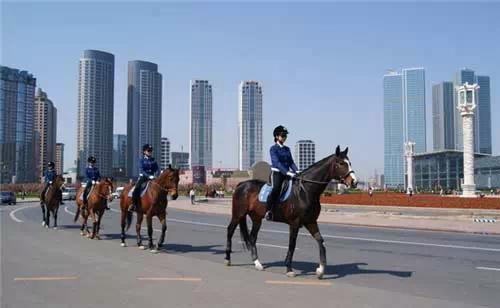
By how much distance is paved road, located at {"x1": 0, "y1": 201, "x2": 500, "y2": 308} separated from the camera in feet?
27.7

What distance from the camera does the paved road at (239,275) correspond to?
8438 millimetres

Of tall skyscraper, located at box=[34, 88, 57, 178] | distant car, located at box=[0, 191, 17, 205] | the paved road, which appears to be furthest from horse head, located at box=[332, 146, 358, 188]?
tall skyscraper, located at box=[34, 88, 57, 178]

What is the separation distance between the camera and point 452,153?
158375 millimetres

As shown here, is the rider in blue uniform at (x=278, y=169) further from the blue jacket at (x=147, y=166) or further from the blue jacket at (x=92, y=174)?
the blue jacket at (x=92, y=174)

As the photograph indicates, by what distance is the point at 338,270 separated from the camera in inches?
459

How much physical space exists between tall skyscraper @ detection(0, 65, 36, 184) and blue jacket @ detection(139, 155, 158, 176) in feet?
317

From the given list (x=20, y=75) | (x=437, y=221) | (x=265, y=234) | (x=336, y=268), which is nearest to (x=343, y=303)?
(x=336, y=268)

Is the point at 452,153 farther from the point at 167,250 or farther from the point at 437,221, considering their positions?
the point at 167,250

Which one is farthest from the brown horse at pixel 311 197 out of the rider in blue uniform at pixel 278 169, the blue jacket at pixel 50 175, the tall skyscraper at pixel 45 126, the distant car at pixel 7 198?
the tall skyscraper at pixel 45 126

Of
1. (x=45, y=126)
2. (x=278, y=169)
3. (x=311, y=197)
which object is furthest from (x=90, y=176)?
(x=45, y=126)

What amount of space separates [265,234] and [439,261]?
8.80 meters

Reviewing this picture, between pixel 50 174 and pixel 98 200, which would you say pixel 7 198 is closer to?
pixel 50 174

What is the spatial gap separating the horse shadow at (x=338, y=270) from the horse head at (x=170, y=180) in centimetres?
387

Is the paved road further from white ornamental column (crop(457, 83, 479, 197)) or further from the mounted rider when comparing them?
white ornamental column (crop(457, 83, 479, 197))
